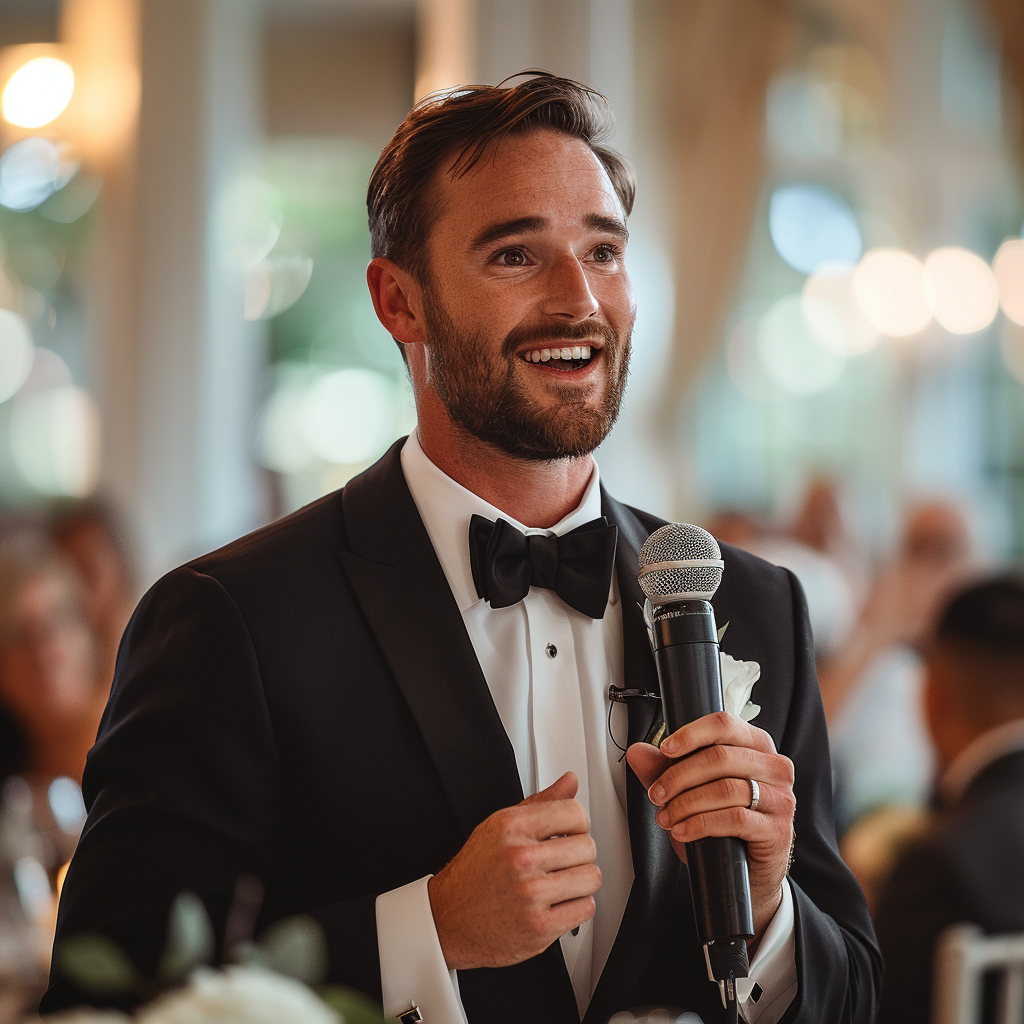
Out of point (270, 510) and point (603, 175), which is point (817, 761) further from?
point (270, 510)

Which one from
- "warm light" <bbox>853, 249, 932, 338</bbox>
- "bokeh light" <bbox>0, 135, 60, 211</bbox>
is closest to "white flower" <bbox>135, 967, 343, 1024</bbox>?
"bokeh light" <bbox>0, 135, 60, 211</bbox>

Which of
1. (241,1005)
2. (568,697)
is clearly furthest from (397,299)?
(241,1005)

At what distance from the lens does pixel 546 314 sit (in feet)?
5.08

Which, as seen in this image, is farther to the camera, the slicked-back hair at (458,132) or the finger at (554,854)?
the slicked-back hair at (458,132)

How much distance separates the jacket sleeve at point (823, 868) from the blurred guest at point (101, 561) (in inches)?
122

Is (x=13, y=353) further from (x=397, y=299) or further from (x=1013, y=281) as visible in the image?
(x=1013, y=281)

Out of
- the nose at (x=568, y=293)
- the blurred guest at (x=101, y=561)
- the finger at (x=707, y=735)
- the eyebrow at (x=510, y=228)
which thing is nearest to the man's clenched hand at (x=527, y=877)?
the finger at (x=707, y=735)

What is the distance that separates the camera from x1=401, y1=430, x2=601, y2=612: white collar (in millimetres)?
1617

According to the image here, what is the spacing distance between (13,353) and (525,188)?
567cm

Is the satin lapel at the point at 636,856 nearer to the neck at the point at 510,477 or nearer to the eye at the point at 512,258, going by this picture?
the neck at the point at 510,477

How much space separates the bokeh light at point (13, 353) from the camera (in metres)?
6.54

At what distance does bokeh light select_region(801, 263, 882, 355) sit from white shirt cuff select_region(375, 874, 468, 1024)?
7.27 meters

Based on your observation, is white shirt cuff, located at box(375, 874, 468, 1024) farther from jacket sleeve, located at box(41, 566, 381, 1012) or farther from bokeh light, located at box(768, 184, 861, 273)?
bokeh light, located at box(768, 184, 861, 273)

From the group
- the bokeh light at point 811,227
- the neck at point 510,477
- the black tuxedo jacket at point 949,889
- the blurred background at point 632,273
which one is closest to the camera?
the neck at point 510,477
